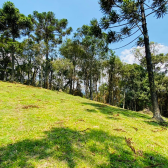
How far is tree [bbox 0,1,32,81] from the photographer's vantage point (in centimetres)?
1828

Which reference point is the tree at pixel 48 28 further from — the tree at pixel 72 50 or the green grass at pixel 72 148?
the green grass at pixel 72 148

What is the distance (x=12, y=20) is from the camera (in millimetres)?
19453

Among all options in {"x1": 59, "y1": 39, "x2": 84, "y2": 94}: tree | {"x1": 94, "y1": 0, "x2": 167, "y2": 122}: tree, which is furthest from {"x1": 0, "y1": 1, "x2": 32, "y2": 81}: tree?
{"x1": 94, "y1": 0, "x2": 167, "y2": 122}: tree

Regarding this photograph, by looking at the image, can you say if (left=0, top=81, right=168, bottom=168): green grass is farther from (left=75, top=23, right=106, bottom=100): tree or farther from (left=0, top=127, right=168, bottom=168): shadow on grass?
(left=75, top=23, right=106, bottom=100): tree

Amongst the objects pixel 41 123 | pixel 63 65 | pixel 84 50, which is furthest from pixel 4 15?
pixel 41 123

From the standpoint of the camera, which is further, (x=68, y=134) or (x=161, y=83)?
(x=161, y=83)

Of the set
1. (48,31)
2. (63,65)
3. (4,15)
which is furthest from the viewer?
(48,31)

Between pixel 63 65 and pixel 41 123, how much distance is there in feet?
62.3

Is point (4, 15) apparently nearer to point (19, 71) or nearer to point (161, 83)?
point (19, 71)

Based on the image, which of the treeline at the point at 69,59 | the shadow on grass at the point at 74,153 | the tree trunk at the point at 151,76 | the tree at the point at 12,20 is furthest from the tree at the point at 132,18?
the tree at the point at 12,20

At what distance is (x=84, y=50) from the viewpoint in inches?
949

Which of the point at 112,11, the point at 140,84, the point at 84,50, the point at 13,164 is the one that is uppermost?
the point at 84,50

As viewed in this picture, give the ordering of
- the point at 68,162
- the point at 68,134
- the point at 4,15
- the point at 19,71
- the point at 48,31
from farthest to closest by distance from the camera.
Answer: the point at 19,71 → the point at 48,31 → the point at 4,15 → the point at 68,134 → the point at 68,162

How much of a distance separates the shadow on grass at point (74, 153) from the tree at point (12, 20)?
1956 centimetres
